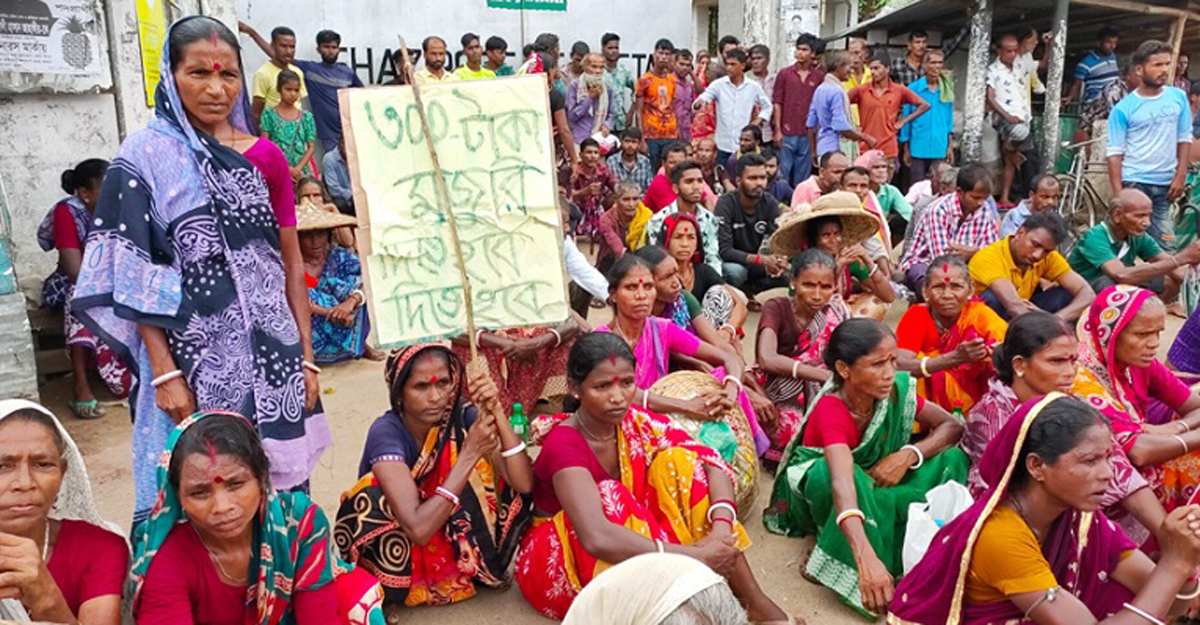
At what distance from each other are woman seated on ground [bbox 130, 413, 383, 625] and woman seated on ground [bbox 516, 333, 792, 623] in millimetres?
783

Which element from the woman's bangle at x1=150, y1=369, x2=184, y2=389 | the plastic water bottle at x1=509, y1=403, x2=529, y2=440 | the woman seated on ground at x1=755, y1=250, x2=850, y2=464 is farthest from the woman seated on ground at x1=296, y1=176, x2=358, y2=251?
the woman's bangle at x1=150, y1=369, x2=184, y2=389

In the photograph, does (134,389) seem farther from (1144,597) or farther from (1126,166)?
(1126,166)

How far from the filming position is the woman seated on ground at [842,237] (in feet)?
18.0

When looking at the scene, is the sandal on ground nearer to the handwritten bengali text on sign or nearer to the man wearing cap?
the handwritten bengali text on sign

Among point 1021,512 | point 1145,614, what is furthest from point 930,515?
point 1145,614

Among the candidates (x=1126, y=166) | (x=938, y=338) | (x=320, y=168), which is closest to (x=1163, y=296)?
(x=1126, y=166)

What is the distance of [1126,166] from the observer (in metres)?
7.22

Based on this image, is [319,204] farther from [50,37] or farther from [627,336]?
[627,336]

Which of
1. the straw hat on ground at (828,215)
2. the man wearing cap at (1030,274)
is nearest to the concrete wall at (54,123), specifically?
the straw hat on ground at (828,215)

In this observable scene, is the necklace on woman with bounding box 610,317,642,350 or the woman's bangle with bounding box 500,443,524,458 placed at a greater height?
the necklace on woman with bounding box 610,317,642,350

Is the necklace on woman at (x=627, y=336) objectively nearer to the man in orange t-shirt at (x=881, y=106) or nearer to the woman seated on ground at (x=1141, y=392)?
the woman seated on ground at (x=1141, y=392)

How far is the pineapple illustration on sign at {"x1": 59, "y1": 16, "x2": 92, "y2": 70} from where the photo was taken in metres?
5.70

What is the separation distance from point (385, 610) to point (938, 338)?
9.38ft

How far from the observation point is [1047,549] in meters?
2.56
